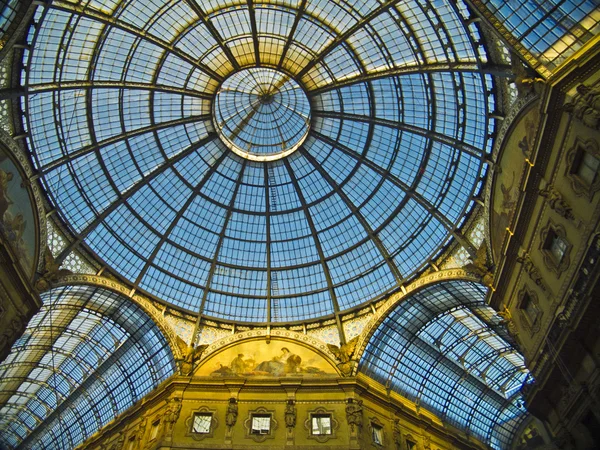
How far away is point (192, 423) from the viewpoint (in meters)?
32.9

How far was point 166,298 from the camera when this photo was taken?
4025cm

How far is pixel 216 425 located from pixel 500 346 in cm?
3045

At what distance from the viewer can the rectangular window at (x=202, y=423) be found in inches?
1282

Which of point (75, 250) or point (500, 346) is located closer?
point (75, 250)

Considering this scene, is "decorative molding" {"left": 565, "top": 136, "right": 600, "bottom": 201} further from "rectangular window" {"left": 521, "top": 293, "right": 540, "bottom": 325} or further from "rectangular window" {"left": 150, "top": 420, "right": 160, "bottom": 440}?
"rectangular window" {"left": 150, "top": 420, "right": 160, "bottom": 440}

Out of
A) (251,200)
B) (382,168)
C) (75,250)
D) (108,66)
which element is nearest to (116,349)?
(75,250)

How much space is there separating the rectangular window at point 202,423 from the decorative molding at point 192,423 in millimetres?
162

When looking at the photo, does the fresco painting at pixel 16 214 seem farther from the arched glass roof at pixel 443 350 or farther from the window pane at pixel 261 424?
the arched glass roof at pixel 443 350

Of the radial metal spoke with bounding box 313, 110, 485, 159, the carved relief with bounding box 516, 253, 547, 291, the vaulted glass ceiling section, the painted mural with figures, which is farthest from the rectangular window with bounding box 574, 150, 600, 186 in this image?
the painted mural with figures

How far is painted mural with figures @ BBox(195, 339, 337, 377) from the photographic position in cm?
3647

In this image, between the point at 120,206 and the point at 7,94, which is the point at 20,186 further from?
the point at 120,206

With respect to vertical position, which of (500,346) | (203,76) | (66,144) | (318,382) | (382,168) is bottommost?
(318,382)

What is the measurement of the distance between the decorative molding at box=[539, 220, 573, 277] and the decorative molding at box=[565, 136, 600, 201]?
235 centimetres

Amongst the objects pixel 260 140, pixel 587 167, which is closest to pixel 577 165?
pixel 587 167
